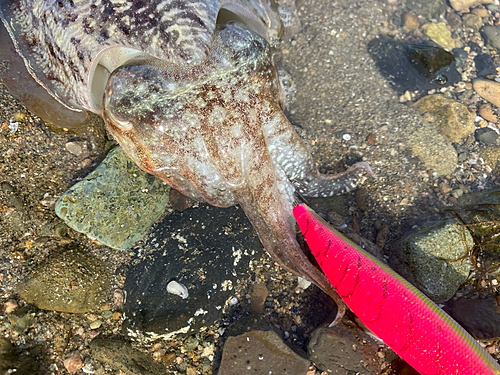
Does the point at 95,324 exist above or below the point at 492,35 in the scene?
below

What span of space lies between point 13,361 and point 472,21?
23.3 ft

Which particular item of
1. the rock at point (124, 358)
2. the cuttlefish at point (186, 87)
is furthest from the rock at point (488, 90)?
the rock at point (124, 358)

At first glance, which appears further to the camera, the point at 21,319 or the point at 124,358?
the point at 124,358

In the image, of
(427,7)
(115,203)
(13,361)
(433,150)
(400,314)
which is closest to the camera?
(400,314)

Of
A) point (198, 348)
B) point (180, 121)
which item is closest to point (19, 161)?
A: point (180, 121)

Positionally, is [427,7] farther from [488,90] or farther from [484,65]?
[488,90]

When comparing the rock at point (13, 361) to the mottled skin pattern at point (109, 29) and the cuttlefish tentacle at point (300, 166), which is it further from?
the cuttlefish tentacle at point (300, 166)

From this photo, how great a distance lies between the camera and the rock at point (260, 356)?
9.25 ft

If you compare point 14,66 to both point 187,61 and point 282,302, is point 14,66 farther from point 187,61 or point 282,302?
point 282,302

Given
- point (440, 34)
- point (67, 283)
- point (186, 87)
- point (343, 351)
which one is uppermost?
point (186, 87)

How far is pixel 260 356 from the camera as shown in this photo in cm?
284

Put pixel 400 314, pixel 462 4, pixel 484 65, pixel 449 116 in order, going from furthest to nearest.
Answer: pixel 462 4 < pixel 484 65 < pixel 449 116 < pixel 400 314

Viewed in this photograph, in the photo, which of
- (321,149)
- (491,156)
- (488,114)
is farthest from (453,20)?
(321,149)

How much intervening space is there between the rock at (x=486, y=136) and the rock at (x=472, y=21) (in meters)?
1.85
